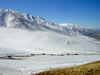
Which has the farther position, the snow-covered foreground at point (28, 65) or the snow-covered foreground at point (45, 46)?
the snow-covered foreground at point (45, 46)

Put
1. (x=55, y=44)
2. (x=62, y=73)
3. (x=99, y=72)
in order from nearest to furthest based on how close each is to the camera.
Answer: (x=99, y=72) < (x=62, y=73) < (x=55, y=44)

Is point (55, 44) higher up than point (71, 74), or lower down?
higher up

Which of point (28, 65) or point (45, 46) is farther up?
point (45, 46)

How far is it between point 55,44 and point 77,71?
7989cm

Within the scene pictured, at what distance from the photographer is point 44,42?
101375 mm

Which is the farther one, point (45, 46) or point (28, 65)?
point (45, 46)

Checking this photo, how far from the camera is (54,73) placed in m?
19.2

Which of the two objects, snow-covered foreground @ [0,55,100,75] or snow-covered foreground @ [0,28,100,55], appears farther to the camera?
snow-covered foreground @ [0,28,100,55]

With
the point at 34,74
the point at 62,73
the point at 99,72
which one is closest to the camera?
the point at 99,72

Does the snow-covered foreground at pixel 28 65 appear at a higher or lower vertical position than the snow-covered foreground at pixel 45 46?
lower

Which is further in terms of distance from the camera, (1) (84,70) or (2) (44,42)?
(2) (44,42)

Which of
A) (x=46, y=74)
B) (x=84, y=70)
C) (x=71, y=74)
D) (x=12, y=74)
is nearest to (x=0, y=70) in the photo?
(x=12, y=74)

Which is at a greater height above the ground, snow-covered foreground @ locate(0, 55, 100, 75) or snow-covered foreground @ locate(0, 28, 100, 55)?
snow-covered foreground @ locate(0, 28, 100, 55)

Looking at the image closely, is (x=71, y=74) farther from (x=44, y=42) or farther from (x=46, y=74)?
(x=44, y=42)
